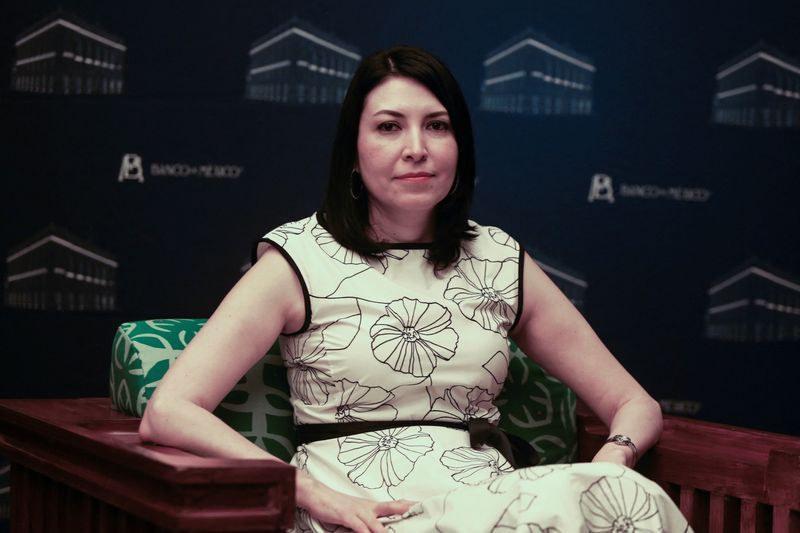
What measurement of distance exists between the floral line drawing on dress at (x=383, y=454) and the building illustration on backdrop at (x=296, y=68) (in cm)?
139

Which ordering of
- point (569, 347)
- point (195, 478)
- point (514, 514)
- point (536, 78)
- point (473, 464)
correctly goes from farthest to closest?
point (536, 78)
point (569, 347)
point (473, 464)
point (514, 514)
point (195, 478)

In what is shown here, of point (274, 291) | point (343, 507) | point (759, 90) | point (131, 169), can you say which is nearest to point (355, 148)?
point (274, 291)

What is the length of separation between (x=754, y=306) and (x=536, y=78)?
87 cm

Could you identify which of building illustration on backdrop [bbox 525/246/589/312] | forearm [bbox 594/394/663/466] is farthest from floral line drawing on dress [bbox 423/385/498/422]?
building illustration on backdrop [bbox 525/246/589/312]

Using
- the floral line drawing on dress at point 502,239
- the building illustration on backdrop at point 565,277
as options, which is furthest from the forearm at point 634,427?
the building illustration on backdrop at point 565,277

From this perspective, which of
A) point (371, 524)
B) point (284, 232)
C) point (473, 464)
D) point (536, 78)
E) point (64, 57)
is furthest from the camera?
point (536, 78)

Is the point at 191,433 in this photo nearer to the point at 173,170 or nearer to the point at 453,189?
the point at 453,189

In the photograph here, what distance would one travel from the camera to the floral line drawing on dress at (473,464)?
206 cm

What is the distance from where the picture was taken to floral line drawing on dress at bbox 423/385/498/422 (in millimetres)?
2160

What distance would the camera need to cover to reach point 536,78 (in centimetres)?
335

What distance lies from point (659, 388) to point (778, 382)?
12.9 inches

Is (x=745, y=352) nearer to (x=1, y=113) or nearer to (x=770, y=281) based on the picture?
(x=770, y=281)

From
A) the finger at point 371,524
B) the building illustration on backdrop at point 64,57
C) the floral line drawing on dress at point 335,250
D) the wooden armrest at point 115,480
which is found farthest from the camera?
the building illustration on backdrop at point 64,57

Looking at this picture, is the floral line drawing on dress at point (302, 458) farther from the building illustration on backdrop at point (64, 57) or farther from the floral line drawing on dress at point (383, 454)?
the building illustration on backdrop at point (64, 57)
